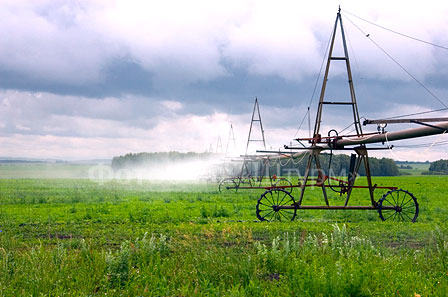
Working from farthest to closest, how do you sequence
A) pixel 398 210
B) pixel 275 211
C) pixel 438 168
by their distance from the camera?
pixel 438 168 < pixel 398 210 < pixel 275 211

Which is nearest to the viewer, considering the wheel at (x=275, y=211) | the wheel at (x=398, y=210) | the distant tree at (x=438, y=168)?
the wheel at (x=275, y=211)

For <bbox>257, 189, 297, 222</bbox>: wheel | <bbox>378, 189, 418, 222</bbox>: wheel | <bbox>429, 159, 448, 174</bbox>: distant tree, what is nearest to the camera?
<bbox>257, 189, 297, 222</bbox>: wheel

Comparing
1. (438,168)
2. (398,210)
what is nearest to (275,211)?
(398,210)

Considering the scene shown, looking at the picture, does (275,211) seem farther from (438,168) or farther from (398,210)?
(438,168)

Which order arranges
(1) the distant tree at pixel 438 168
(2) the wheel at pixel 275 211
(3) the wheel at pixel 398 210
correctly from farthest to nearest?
(1) the distant tree at pixel 438 168 → (3) the wheel at pixel 398 210 → (2) the wheel at pixel 275 211

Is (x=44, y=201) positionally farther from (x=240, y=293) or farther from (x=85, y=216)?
(x=240, y=293)

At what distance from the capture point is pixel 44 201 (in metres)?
22.7

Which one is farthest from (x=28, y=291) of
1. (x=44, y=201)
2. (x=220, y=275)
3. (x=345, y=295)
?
(x=44, y=201)

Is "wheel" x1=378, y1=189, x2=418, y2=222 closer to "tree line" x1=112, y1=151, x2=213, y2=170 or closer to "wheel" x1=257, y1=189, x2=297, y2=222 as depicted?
"wheel" x1=257, y1=189, x2=297, y2=222

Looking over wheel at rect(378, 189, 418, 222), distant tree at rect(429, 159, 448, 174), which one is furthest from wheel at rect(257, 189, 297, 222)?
distant tree at rect(429, 159, 448, 174)

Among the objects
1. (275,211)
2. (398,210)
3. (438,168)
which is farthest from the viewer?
(438,168)

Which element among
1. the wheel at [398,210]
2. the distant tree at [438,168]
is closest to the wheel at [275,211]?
the wheel at [398,210]

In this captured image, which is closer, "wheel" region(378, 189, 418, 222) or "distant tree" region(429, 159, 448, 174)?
"wheel" region(378, 189, 418, 222)

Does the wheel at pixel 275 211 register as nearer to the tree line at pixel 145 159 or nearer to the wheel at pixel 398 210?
the wheel at pixel 398 210
